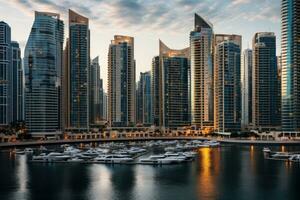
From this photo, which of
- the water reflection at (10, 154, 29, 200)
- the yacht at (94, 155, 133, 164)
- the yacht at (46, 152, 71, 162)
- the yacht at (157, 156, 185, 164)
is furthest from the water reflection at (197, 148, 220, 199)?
the yacht at (46, 152, 71, 162)

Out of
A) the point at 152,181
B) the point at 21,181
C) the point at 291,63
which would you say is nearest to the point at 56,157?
the point at 21,181

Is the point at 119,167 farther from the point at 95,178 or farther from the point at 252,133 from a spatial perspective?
the point at 252,133

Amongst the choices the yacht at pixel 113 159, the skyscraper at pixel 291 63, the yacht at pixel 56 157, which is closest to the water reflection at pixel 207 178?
the yacht at pixel 113 159

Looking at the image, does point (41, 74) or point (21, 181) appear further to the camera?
point (41, 74)

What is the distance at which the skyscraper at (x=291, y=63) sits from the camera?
6978 inches

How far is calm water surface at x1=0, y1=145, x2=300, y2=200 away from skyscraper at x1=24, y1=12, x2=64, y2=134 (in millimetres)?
93555

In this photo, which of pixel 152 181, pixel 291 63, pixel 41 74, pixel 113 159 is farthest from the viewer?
pixel 41 74

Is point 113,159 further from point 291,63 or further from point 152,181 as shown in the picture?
point 291,63

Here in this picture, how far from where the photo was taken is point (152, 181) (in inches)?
2591

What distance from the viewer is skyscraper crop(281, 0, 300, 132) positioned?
177 meters

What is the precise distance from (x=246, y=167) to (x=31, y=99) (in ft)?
409

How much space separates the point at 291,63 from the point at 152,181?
13351 centimetres

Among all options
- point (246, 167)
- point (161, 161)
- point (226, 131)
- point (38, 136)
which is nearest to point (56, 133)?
point (38, 136)

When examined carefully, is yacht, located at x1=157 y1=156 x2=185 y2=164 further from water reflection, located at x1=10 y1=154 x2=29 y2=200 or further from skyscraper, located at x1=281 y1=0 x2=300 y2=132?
skyscraper, located at x1=281 y1=0 x2=300 y2=132
